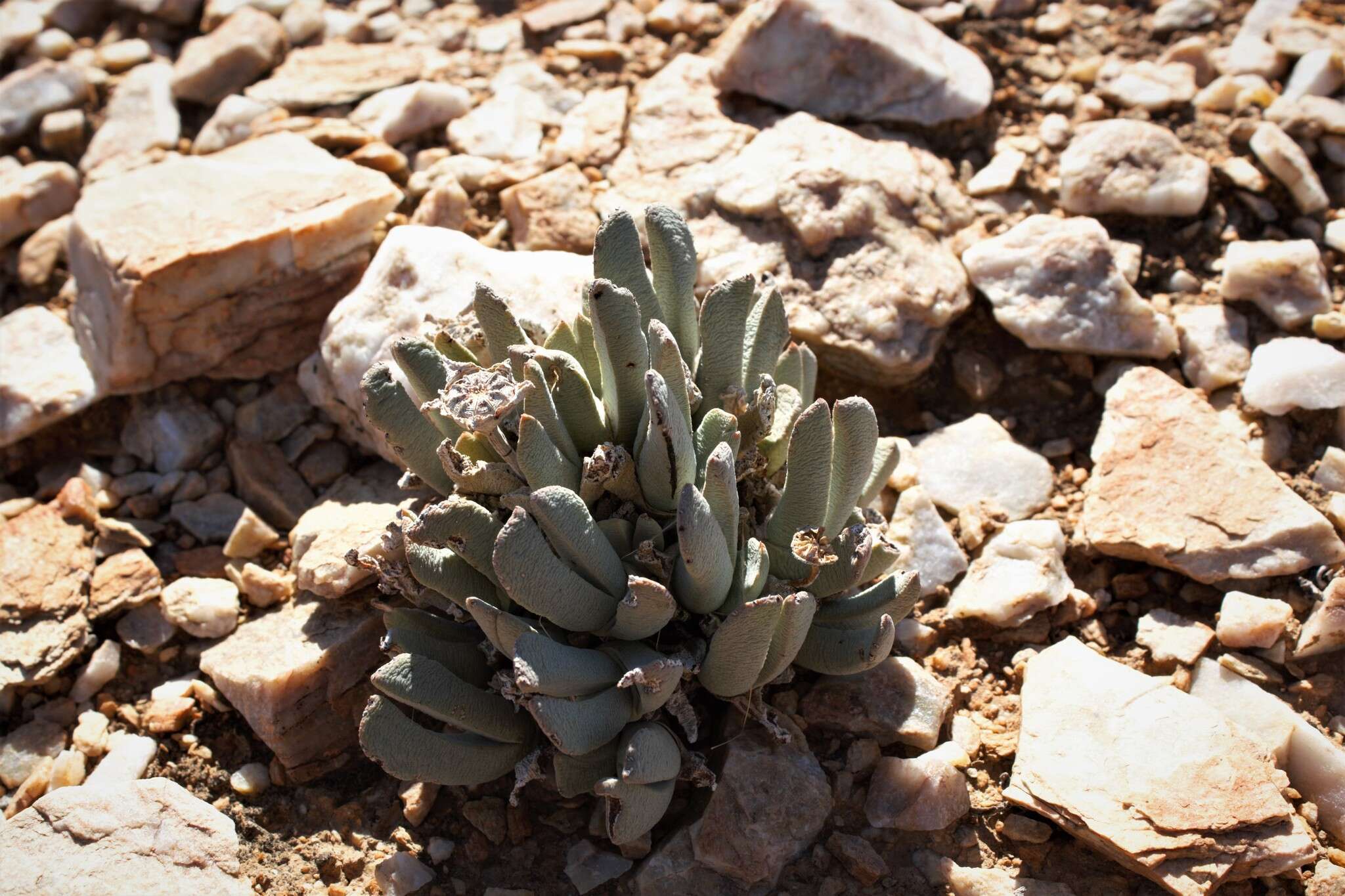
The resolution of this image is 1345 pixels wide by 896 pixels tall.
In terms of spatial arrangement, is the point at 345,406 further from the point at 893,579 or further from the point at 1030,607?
the point at 1030,607

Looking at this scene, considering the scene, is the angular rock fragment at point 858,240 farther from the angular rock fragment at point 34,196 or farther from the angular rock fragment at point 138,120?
the angular rock fragment at point 34,196

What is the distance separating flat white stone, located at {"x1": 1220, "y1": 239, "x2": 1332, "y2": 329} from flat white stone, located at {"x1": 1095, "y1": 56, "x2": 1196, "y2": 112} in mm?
A: 807

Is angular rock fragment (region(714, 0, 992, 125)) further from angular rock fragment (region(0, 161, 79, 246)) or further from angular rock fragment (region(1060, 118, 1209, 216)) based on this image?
angular rock fragment (region(0, 161, 79, 246))

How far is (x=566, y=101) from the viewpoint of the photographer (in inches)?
181

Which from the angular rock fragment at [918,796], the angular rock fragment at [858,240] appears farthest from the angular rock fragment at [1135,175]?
the angular rock fragment at [918,796]

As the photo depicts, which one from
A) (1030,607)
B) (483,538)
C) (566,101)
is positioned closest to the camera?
(483,538)

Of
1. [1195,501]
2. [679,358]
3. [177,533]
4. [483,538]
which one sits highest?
[679,358]

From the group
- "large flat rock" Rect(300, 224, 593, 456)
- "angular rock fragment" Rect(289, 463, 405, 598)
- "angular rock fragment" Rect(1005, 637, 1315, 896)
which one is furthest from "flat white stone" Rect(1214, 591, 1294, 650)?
"angular rock fragment" Rect(289, 463, 405, 598)

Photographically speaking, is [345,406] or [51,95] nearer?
[345,406]

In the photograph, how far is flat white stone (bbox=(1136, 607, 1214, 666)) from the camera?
304 cm

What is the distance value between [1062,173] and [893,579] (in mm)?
1994

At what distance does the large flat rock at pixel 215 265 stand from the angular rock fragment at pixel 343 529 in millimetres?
615

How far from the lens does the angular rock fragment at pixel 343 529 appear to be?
124 inches

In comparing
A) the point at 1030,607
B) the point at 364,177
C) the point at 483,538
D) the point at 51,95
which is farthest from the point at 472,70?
the point at 1030,607
